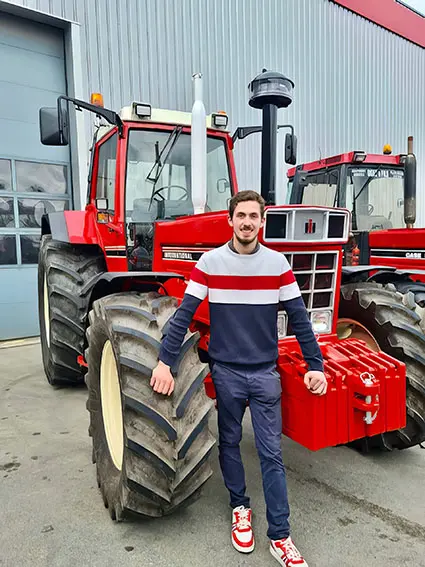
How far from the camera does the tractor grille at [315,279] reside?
9.10ft

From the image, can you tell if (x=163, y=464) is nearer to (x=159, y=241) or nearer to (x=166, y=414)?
(x=166, y=414)

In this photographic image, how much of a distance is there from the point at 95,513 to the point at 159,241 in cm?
173

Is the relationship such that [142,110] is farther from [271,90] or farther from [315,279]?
[315,279]

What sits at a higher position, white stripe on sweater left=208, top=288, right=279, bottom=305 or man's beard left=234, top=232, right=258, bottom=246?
man's beard left=234, top=232, right=258, bottom=246

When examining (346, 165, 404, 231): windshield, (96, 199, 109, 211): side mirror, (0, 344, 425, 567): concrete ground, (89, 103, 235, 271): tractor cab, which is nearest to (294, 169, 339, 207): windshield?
(346, 165, 404, 231): windshield

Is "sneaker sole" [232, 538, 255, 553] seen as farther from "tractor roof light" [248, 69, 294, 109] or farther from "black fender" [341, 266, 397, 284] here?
"tractor roof light" [248, 69, 294, 109]

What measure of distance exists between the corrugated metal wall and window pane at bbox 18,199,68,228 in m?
1.81

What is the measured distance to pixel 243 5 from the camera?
8609 millimetres

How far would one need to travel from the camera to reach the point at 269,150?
2.84m

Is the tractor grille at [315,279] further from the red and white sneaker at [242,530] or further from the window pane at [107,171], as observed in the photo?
the window pane at [107,171]

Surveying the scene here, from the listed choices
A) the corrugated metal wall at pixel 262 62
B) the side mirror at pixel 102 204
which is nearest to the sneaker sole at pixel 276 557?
the side mirror at pixel 102 204

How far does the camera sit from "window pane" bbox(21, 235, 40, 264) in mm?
7008

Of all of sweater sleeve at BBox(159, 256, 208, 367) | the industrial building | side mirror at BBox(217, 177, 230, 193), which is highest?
the industrial building

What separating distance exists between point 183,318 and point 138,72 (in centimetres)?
631
